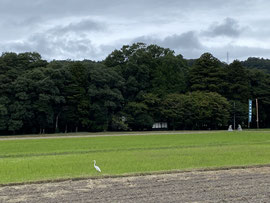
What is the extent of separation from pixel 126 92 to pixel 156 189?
2117 inches

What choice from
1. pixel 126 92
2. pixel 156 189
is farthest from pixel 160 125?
pixel 156 189

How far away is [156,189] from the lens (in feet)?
32.2

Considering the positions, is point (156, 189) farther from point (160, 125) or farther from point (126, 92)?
point (160, 125)

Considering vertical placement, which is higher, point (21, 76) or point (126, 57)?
point (126, 57)

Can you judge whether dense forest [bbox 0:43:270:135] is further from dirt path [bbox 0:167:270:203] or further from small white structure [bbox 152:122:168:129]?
dirt path [bbox 0:167:270:203]

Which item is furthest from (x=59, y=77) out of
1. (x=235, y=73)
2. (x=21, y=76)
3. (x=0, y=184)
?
(x=0, y=184)

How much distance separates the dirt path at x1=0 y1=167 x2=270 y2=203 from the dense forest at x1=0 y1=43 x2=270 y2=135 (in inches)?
1659

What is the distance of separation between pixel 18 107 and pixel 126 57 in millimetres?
25127

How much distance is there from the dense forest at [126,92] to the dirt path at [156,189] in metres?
42.1

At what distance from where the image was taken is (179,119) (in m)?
61.2

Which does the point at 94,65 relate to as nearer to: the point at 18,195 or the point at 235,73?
the point at 235,73

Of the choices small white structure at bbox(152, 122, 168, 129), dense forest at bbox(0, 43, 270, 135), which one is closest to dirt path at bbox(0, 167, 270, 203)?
dense forest at bbox(0, 43, 270, 135)

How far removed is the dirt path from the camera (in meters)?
8.74

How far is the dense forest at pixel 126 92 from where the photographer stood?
52375 millimetres
